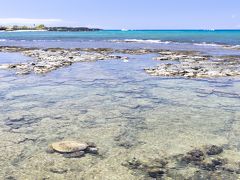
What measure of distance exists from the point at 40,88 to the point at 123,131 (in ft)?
27.3

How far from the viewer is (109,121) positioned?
1255cm

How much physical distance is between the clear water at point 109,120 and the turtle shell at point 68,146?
0.32 metres

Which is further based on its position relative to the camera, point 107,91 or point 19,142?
point 107,91

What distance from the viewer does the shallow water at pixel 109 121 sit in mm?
8883

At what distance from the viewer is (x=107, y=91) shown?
707 inches

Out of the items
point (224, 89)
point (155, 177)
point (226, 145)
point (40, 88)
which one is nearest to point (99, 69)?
point (40, 88)

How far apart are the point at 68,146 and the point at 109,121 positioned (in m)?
3.06

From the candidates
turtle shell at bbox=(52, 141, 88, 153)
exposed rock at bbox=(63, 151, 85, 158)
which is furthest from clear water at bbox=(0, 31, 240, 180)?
turtle shell at bbox=(52, 141, 88, 153)

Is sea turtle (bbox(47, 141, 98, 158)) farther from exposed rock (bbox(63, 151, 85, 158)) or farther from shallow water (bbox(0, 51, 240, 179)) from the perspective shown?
shallow water (bbox(0, 51, 240, 179))

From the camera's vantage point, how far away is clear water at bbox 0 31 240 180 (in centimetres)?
889

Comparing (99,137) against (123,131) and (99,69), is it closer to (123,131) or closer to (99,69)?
(123,131)

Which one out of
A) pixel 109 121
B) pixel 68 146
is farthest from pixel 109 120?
pixel 68 146

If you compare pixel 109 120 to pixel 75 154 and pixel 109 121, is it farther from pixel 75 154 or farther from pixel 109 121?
pixel 75 154

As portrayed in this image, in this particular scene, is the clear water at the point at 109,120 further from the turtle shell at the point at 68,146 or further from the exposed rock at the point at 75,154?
the turtle shell at the point at 68,146
